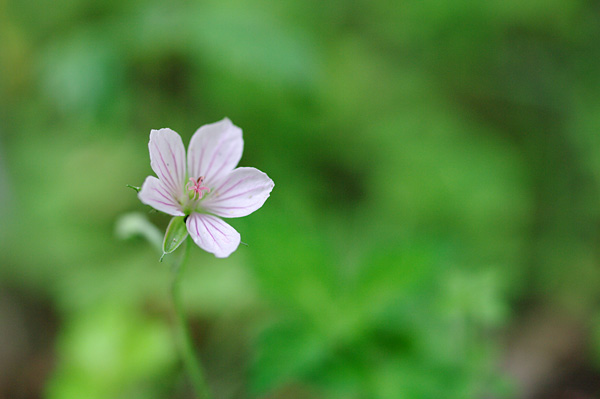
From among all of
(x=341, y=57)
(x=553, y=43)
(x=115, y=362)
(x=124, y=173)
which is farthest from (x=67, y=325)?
(x=553, y=43)

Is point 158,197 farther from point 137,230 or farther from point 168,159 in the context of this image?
point 137,230

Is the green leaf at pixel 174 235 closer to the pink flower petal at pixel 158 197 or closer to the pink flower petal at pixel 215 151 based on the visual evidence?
the pink flower petal at pixel 158 197

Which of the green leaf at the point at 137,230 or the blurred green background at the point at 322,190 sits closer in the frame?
the green leaf at the point at 137,230

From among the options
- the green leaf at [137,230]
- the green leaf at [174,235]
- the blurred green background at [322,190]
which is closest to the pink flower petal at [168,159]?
the green leaf at [174,235]

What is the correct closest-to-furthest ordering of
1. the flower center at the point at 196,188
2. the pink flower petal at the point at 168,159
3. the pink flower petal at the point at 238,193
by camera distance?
the pink flower petal at the point at 168,159, the pink flower petal at the point at 238,193, the flower center at the point at 196,188

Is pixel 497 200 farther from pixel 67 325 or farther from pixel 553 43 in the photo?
pixel 67 325

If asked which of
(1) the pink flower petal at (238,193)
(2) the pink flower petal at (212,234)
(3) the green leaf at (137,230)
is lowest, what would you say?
(2) the pink flower petal at (212,234)

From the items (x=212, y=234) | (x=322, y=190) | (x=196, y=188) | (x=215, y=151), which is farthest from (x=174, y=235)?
(x=322, y=190)
